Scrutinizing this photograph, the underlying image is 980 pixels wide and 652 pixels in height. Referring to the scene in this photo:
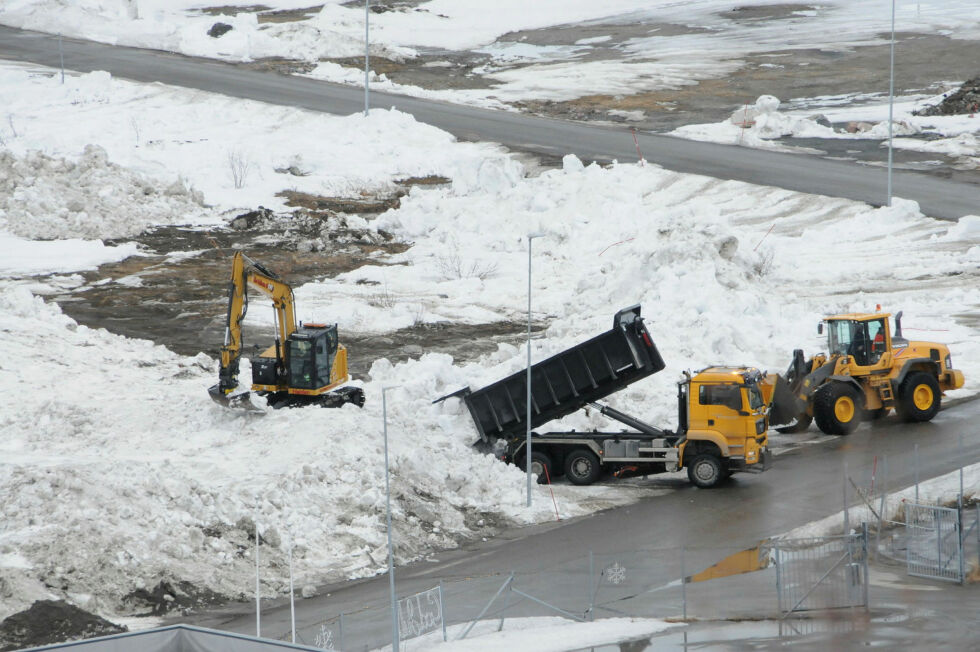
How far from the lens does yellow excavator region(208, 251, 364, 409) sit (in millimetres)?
26531

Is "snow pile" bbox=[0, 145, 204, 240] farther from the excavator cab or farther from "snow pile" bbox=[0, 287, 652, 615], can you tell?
the excavator cab

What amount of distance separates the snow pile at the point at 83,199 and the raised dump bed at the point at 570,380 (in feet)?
77.9

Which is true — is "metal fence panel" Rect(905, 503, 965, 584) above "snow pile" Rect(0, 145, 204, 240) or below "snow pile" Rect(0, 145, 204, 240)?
below

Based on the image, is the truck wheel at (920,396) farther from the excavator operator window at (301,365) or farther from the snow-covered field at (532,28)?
the snow-covered field at (532,28)

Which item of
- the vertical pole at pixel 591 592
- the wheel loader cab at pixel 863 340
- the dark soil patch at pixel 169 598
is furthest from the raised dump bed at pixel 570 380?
the dark soil patch at pixel 169 598

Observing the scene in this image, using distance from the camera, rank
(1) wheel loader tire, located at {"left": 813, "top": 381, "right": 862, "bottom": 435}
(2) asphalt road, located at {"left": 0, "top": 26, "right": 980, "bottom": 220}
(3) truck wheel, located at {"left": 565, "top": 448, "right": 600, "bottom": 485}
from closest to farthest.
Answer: (3) truck wheel, located at {"left": 565, "top": 448, "right": 600, "bottom": 485} < (1) wheel loader tire, located at {"left": 813, "top": 381, "right": 862, "bottom": 435} < (2) asphalt road, located at {"left": 0, "top": 26, "right": 980, "bottom": 220}

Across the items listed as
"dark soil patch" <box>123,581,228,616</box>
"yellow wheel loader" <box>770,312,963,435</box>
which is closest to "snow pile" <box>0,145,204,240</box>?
"yellow wheel loader" <box>770,312,963,435</box>

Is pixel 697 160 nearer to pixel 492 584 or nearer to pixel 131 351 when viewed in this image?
pixel 131 351

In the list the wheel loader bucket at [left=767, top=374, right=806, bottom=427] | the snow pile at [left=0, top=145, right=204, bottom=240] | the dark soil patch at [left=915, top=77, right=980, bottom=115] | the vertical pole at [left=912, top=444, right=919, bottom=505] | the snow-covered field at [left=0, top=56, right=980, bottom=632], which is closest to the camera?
the snow-covered field at [left=0, top=56, right=980, bottom=632]

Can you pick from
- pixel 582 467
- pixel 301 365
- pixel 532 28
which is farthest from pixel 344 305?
pixel 532 28

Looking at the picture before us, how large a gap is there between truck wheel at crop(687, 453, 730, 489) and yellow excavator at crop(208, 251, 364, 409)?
7.31 m

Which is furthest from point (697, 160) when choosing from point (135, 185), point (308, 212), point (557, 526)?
point (557, 526)

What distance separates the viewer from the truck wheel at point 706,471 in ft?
79.7

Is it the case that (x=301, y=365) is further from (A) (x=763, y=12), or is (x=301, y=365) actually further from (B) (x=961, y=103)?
(A) (x=763, y=12)
